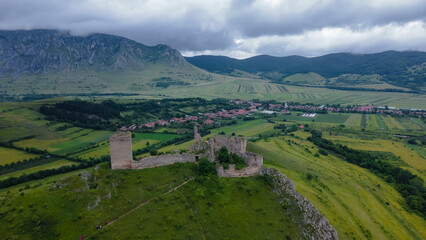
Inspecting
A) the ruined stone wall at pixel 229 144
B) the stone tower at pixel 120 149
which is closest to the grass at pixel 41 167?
the stone tower at pixel 120 149

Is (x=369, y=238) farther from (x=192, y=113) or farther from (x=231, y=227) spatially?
(x=192, y=113)

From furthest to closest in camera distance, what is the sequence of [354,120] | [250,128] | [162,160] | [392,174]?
[354,120] → [250,128] → [392,174] → [162,160]

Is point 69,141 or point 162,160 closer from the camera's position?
point 162,160

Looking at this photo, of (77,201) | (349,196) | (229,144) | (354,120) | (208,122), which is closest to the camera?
(77,201)

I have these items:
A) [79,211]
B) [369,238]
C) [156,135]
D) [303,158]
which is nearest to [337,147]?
[303,158]

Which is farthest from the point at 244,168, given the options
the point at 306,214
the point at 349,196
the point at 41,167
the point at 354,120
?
the point at 354,120

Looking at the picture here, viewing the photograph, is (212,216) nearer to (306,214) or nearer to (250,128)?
(306,214)

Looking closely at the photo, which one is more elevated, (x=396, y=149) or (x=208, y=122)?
(x=396, y=149)

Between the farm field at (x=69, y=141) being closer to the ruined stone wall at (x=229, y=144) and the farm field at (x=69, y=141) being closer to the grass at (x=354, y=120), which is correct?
the ruined stone wall at (x=229, y=144)
